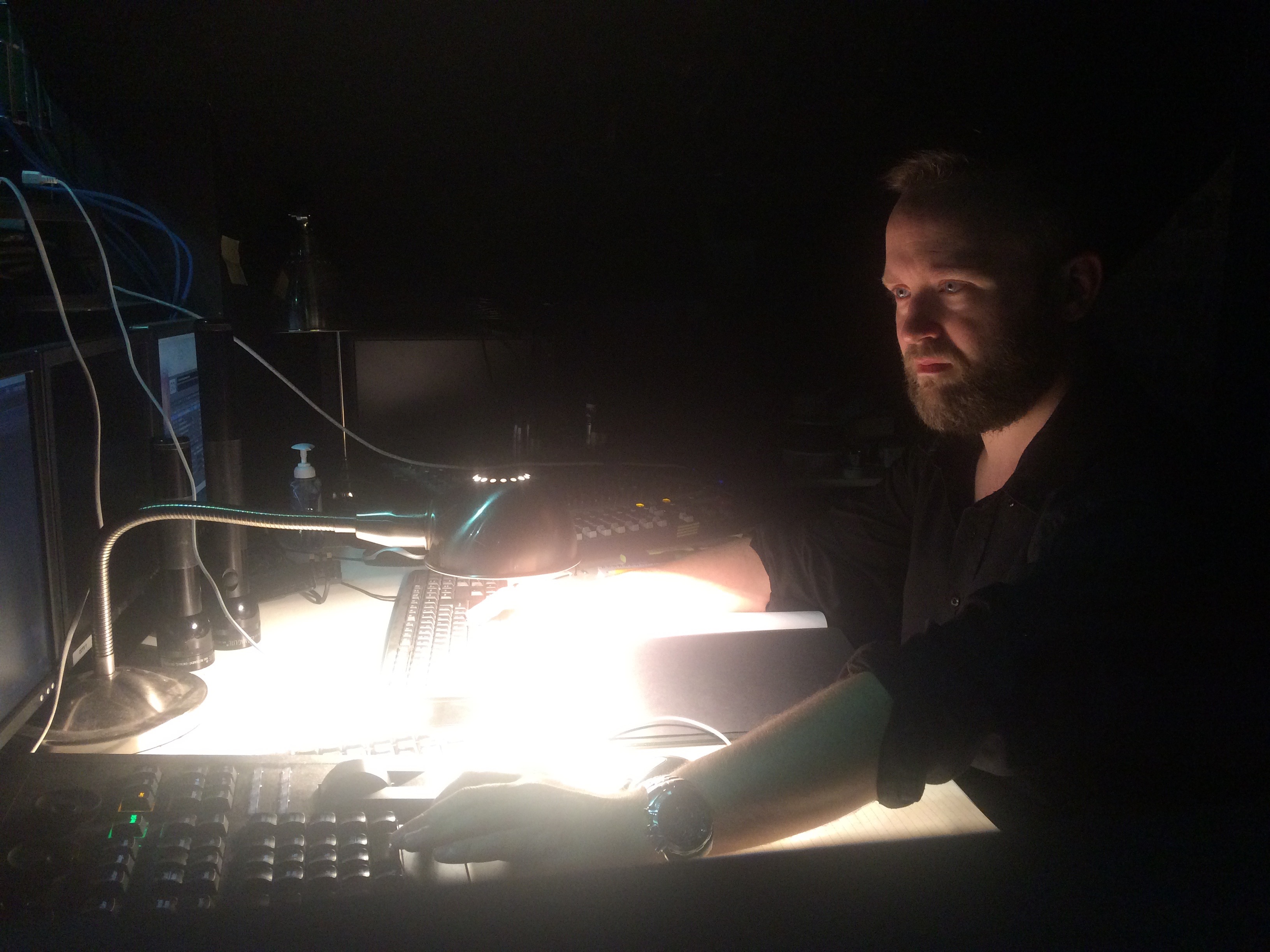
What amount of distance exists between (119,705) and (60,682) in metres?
0.06

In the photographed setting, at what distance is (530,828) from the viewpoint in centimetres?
71

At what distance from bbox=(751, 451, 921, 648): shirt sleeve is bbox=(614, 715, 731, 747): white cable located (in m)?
0.54

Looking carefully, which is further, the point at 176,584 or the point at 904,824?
the point at 176,584

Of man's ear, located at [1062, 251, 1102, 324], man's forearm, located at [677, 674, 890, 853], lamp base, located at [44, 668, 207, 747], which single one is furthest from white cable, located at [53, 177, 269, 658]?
man's ear, located at [1062, 251, 1102, 324]

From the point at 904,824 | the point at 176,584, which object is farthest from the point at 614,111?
the point at 904,824

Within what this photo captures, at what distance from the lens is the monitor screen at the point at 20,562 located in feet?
2.64

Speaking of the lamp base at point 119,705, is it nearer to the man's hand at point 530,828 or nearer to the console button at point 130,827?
the console button at point 130,827

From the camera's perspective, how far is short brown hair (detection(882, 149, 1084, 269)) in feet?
4.03

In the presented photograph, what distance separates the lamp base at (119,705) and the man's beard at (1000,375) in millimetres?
1071

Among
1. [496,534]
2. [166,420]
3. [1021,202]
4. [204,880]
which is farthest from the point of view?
[1021,202]

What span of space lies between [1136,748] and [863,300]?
5.13ft

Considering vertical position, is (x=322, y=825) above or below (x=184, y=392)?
below

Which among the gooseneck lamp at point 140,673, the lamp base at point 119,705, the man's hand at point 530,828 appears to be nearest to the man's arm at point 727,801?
the man's hand at point 530,828

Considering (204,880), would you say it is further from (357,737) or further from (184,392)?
(184,392)
